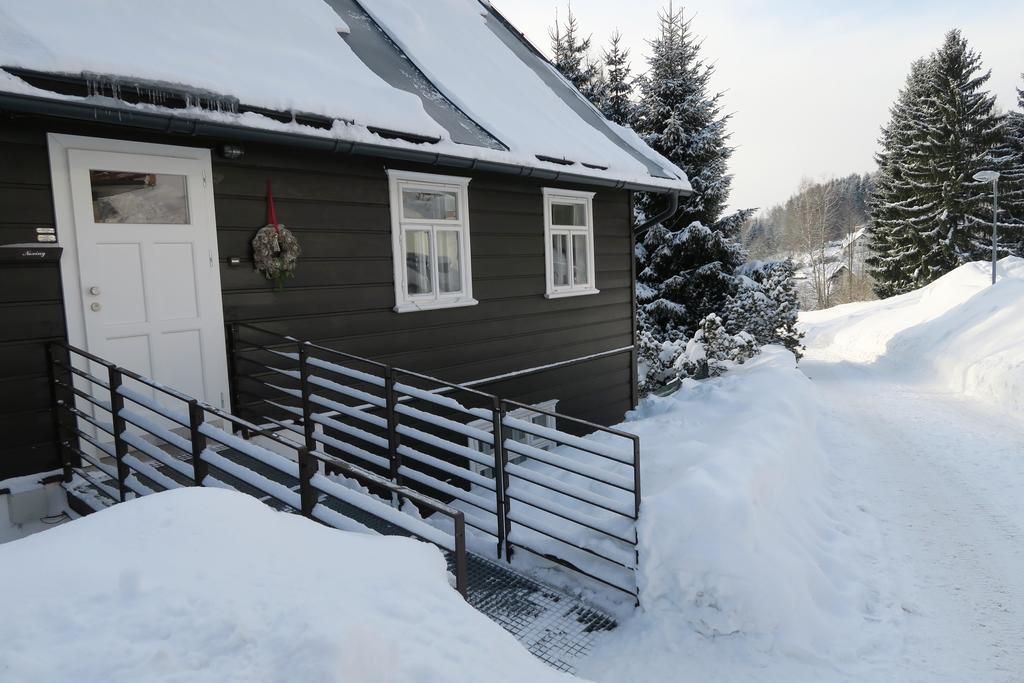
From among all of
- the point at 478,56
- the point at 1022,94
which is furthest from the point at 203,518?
the point at 1022,94

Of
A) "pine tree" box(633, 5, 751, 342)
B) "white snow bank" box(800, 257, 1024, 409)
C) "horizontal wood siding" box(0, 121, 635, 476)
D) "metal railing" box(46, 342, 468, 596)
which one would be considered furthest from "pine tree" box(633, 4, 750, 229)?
"metal railing" box(46, 342, 468, 596)

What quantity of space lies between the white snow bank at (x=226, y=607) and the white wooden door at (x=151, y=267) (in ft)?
7.87

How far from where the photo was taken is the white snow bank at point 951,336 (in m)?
11.4

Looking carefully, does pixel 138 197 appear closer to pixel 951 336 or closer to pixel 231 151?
pixel 231 151

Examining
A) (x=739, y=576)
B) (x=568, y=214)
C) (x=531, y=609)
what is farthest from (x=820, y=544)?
(x=568, y=214)

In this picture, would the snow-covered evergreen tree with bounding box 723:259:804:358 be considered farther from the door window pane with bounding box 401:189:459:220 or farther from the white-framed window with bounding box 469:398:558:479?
the door window pane with bounding box 401:189:459:220

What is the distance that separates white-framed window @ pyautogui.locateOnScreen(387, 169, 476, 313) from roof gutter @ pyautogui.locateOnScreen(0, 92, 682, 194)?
0.60 meters

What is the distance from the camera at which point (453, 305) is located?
270 inches

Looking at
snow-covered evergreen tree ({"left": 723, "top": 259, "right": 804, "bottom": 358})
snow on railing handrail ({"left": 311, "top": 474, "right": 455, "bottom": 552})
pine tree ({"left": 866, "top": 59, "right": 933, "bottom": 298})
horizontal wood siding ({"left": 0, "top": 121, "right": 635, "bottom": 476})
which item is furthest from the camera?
pine tree ({"left": 866, "top": 59, "right": 933, "bottom": 298})

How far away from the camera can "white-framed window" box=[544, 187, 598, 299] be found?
8188mm

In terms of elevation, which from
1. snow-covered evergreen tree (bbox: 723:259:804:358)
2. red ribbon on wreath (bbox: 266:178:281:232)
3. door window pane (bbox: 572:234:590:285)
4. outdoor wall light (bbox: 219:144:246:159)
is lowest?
snow-covered evergreen tree (bbox: 723:259:804:358)

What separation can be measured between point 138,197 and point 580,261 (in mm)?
5592

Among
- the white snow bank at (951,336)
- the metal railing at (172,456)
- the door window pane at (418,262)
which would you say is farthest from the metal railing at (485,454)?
the white snow bank at (951,336)

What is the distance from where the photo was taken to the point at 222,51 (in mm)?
4938
